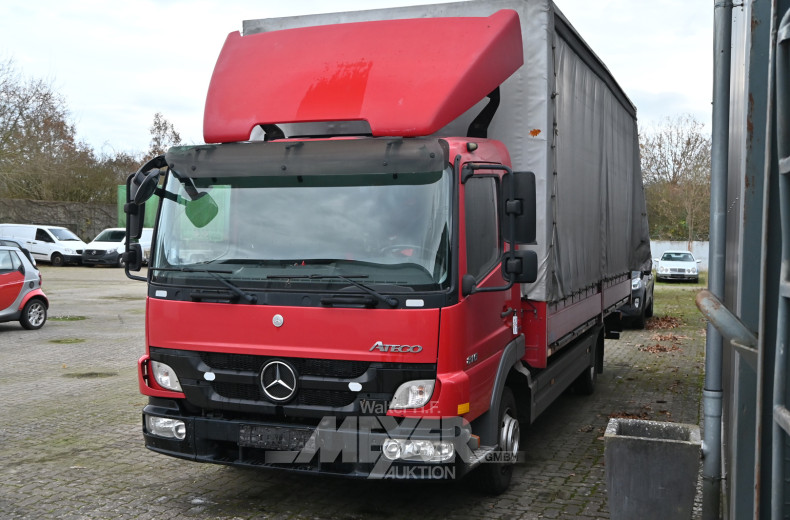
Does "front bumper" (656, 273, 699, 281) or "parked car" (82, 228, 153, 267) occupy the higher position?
"parked car" (82, 228, 153, 267)

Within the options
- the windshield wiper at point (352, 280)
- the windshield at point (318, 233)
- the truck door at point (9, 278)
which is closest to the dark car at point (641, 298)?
the windshield at point (318, 233)

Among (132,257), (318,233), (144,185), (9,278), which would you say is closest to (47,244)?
(9,278)

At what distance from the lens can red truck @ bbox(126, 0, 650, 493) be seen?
470 centimetres

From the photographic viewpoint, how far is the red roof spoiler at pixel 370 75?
16.5 feet

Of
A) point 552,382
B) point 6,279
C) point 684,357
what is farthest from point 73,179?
point 552,382

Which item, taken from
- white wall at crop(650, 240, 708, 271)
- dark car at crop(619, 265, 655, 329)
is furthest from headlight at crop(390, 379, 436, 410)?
white wall at crop(650, 240, 708, 271)

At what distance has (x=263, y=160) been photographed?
16.8 ft

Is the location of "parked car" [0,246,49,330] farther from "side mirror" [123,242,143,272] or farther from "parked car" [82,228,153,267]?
"parked car" [82,228,153,267]

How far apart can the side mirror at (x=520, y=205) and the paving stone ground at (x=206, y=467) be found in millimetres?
1939

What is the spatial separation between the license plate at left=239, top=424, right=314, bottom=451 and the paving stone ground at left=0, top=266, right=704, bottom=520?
697 mm

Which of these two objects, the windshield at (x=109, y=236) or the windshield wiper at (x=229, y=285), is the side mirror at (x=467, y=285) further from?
the windshield at (x=109, y=236)

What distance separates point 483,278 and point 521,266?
0.29m

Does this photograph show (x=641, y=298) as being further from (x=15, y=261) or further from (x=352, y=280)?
(x=352, y=280)

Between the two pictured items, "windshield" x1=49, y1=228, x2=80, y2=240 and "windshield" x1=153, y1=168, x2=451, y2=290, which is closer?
"windshield" x1=153, y1=168, x2=451, y2=290
